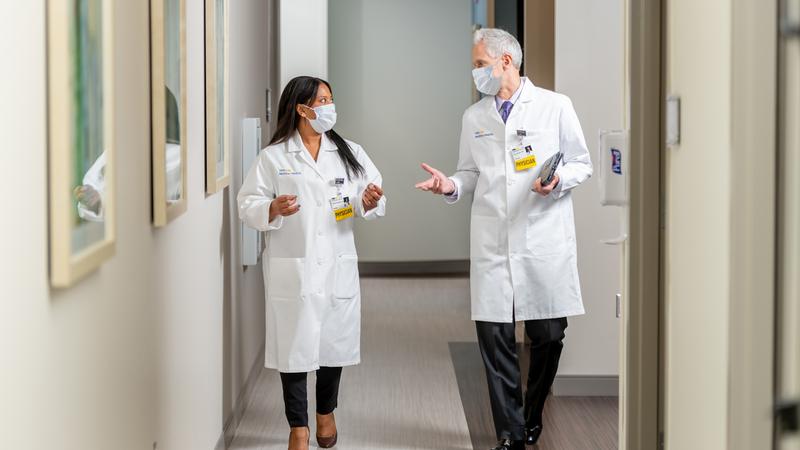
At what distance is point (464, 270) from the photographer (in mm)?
10602

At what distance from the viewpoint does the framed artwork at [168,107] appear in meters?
2.85

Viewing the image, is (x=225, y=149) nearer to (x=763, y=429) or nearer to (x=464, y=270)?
(x=763, y=429)

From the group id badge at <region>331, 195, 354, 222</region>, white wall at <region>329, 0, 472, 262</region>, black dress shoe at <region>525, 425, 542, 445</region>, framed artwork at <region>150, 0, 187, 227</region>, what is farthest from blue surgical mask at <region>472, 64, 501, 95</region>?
white wall at <region>329, 0, 472, 262</region>

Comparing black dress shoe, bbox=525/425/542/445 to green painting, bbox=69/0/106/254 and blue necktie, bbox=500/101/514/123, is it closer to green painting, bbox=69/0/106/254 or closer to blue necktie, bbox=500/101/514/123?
blue necktie, bbox=500/101/514/123

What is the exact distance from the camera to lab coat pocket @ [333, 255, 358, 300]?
171 inches

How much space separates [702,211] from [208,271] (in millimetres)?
2271

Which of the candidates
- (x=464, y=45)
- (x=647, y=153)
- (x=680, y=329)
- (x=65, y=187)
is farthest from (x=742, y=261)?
(x=464, y=45)

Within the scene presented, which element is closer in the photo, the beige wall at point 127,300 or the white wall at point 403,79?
the beige wall at point 127,300

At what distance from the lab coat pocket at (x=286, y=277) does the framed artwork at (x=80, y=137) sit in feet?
6.37

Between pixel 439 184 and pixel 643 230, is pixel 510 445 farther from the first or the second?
pixel 643 230

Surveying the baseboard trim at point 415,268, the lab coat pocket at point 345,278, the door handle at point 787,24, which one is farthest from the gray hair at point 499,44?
the baseboard trim at point 415,268

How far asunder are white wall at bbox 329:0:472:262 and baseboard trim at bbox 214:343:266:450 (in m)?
4.37

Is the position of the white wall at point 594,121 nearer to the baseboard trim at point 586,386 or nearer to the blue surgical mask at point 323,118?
the baseboard trim at point 586,386

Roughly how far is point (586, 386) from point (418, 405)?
86 cm
